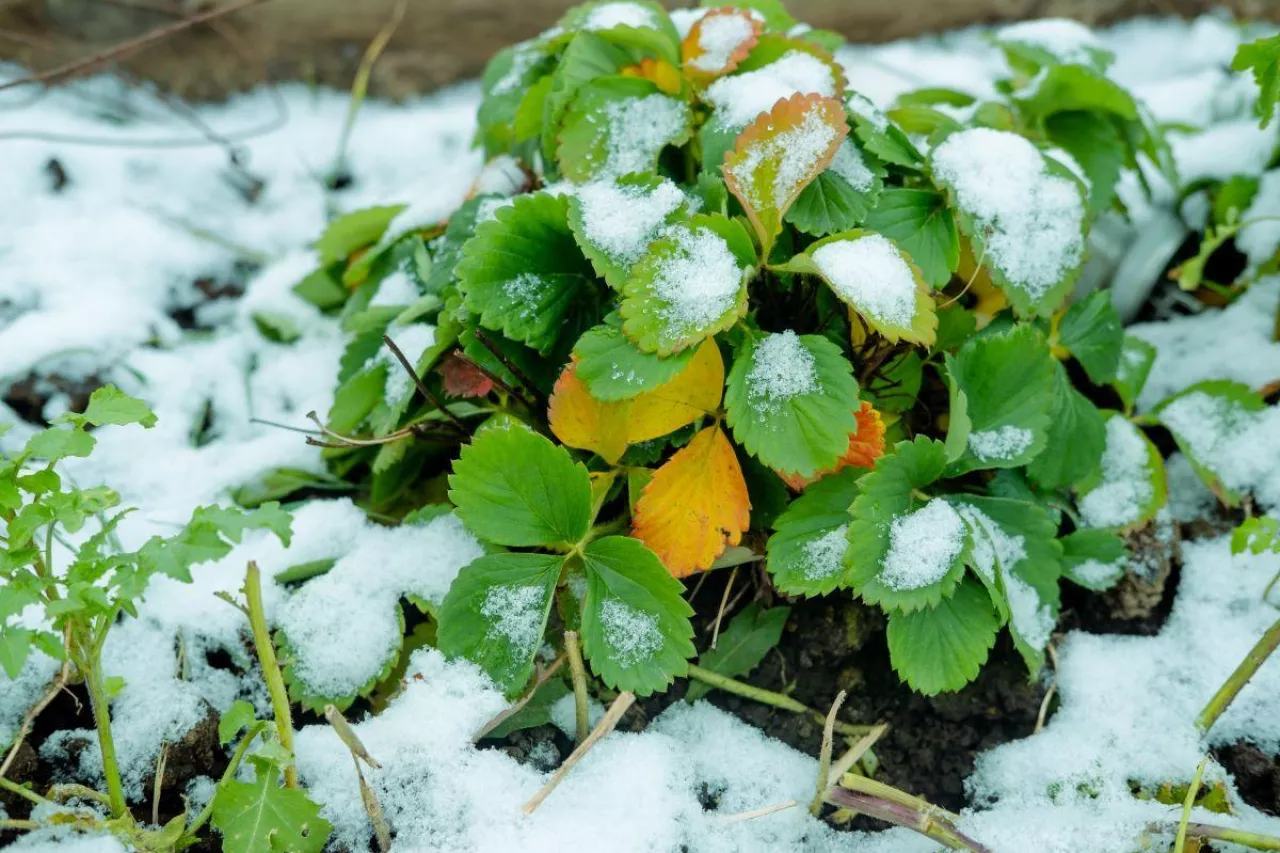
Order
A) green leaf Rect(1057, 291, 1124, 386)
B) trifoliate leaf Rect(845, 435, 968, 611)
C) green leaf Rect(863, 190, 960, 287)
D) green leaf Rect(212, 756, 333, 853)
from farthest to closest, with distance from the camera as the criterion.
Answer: green leaf Rect(1057, 291, 1124, 386)
green leaf Rect(863, 190, 960, 287)
trifoliate leaf Rect(845, 435, 968, 611)
green leaf Rect(212, 756, 333, 853)

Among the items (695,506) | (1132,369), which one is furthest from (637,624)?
(1132,369)

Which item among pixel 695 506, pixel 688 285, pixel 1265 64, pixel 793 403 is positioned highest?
pixel 1265 64

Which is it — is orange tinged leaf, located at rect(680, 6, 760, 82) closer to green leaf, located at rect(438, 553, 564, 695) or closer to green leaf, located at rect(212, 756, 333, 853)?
green leaf, located at rect(438, 553, 564, 695)

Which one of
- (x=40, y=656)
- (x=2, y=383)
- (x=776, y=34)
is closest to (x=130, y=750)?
(x=40, y=656)

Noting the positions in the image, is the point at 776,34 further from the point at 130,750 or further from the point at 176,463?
the point at 130,750

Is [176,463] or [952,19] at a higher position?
[952,19]

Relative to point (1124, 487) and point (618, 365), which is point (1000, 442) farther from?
point (618, 365)

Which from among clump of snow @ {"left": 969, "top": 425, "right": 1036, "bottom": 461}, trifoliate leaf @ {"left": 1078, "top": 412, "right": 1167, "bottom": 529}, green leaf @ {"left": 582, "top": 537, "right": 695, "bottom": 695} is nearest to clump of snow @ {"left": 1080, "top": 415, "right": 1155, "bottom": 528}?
trifoliate leaf @ {"left": 1078, "top": 412, "right": 1167, "bottom": 529}
